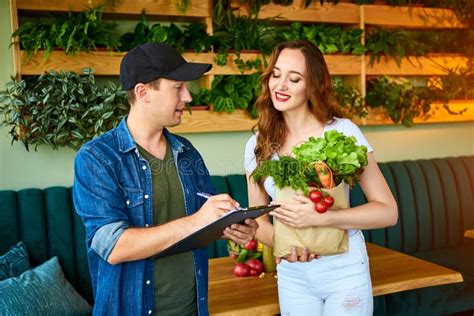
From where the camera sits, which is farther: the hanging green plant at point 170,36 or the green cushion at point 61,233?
the hanging green plant at point 170,36

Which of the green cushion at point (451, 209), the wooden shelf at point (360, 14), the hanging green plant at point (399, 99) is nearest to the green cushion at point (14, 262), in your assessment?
the wooden shelf at point (360, 14)

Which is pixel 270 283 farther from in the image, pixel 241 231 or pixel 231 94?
pixel 231 94

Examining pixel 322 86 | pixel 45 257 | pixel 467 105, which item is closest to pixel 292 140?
pixel 322 86

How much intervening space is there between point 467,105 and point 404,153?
681mm

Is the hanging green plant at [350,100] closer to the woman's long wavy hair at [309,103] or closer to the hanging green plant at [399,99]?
the hanging green plant at [399,99]

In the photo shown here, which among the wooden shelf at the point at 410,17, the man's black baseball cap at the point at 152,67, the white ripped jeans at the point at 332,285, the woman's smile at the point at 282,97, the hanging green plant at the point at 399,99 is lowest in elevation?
the white ripped jeans at the point at 332,285

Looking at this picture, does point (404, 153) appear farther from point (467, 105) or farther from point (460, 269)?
point (460, 269)

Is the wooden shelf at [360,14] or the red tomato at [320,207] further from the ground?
the wooden shelf at [360,14]

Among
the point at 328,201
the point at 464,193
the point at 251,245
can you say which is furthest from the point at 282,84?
the point at 464,193

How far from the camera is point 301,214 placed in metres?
1.65

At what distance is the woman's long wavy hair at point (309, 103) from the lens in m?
1.95

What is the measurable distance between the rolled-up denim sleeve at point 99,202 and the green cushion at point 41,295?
104 centimetres

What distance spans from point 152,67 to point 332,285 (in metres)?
0.93

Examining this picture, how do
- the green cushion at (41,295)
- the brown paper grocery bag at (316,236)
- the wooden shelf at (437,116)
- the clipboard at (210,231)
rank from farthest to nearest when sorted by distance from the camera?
the wooden shelf at (437,116)
the green cushion at (41,295)
the brown paper grocery bag at (316,236)
the clipboard at (210,231)
